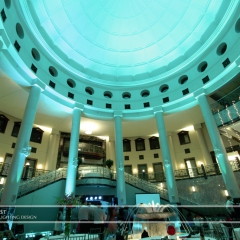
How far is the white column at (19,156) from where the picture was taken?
9.65 m

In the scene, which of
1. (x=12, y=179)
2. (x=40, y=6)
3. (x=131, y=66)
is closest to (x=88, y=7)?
(x=40, y=6)

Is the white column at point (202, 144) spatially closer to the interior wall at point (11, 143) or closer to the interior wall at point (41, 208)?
the interior wall at point (41, 208)

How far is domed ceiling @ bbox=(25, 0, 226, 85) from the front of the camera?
15.8 m

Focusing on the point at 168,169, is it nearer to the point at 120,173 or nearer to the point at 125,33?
the point at 120,173

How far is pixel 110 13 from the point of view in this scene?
18.3m

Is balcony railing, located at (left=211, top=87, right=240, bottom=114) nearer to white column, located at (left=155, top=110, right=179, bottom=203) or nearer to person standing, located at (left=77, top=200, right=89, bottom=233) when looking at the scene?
white column, located at (left=155, top=110, right=179, bottom=203)

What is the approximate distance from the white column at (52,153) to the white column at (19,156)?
7.78 meters

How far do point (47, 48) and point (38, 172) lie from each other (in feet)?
41.5

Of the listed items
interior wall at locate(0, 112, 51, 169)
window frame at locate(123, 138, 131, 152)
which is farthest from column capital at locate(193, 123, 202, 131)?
interior wall at locate(0, 112, 51, 169)

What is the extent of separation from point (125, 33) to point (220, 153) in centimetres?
1586

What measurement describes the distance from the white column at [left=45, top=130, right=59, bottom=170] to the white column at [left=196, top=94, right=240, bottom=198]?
16079 mm

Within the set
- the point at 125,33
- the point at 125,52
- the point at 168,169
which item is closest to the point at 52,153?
the point at 168,169

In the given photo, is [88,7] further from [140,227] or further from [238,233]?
[238,233]

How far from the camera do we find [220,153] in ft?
41.4
